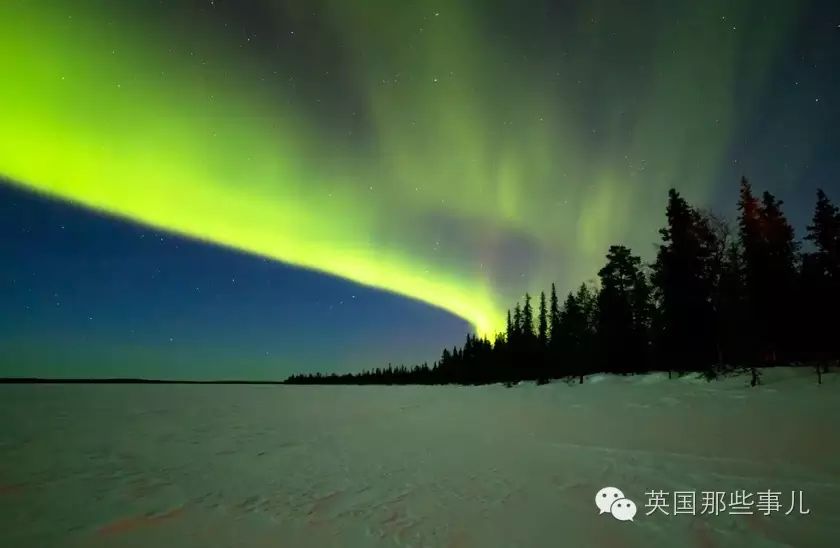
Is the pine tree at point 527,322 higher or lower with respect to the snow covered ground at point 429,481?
higher

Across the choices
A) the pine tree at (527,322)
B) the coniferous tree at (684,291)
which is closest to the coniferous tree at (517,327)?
the pine tree at (527,322)

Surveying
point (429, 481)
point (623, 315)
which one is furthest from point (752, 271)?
point (429, 481)

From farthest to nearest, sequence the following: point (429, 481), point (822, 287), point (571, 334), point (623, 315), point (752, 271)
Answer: point (571, 334) → point (623, 315) → point (752, 271) → point (822, 287) → point (429, 481)

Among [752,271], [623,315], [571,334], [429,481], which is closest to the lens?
[429,481]

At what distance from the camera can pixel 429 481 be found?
826cm

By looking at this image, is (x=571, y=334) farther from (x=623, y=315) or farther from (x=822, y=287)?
(x=822, y=287)

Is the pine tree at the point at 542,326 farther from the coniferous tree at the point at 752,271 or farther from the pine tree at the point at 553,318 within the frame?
the coniferous tree at the point at 752,271

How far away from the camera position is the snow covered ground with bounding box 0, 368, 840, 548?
5609 millimetres

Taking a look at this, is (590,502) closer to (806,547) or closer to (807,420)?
(806,547)

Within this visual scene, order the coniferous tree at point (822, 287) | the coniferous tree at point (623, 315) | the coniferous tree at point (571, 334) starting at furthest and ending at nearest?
the coniferous tree at point (571, 334), the coniferous tree at point (623, 315), the coniferous tree at point (822, 287)

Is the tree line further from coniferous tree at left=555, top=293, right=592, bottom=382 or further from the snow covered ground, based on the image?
the snow covered ground

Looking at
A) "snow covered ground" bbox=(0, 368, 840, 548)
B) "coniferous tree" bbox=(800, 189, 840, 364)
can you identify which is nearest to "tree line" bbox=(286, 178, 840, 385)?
"coniferous tree" bbox=(800, 189, 840, 364)

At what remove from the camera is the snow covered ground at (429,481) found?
561 cm

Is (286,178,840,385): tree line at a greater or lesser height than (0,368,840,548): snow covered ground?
greater
